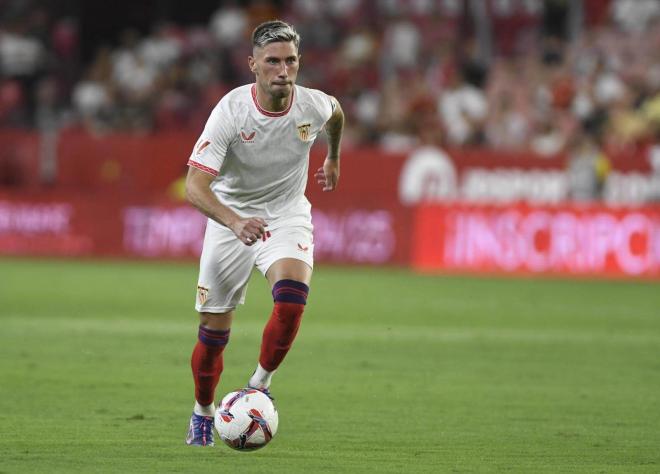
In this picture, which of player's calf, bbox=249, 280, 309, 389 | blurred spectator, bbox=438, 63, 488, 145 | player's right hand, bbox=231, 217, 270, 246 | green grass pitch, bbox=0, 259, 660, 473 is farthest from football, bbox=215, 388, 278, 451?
blurred spectator, bbox=438, 63, 488, 145

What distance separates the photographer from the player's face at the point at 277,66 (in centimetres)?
759

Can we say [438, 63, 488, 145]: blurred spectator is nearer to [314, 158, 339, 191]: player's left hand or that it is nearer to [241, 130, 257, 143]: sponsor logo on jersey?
[314, 158, 339, 191]: player's left hand

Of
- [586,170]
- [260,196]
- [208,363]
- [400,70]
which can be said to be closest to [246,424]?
[208,363]

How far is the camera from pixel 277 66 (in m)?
7.61

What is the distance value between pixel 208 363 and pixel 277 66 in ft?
5.50

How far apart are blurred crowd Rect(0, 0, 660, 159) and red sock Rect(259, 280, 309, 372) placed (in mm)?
15320

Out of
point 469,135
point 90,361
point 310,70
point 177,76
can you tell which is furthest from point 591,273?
point 90,361

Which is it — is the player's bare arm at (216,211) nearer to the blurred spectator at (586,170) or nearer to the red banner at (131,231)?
the blurred spectator at (586,170)

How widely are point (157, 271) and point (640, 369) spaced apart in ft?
39.1

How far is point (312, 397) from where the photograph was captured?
971 cm

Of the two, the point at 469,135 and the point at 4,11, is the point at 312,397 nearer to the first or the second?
the point at 469,135

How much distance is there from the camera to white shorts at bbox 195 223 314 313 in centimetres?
786

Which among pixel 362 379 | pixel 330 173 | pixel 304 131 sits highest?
pixel 304 131

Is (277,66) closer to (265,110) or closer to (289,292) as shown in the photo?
(265,110)
